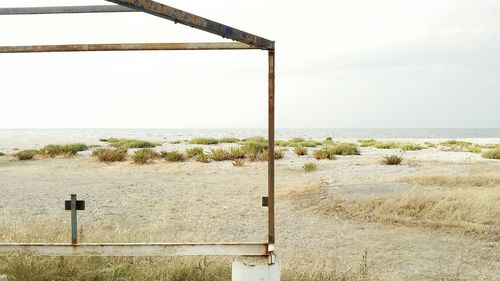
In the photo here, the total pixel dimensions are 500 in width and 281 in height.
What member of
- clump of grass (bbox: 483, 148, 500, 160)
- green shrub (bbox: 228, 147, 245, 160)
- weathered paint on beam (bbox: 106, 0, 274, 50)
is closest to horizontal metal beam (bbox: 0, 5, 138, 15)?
weathered paint on beam (bbox: 106, 0, 274, 50)

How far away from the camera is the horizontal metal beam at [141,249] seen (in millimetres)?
2756

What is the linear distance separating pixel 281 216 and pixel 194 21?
17.6 feet

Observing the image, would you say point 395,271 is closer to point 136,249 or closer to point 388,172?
point 136,249

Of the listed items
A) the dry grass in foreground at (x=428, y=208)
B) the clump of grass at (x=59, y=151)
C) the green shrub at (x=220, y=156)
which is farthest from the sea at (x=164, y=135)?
the dry grass in foreground at (x=428, y=208)

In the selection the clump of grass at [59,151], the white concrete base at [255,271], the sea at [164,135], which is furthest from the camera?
the sea at [164,135]

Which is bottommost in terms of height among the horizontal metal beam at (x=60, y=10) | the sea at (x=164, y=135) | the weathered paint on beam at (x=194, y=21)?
the sea at (x=164, y=135)

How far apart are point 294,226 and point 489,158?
1347 centimetres

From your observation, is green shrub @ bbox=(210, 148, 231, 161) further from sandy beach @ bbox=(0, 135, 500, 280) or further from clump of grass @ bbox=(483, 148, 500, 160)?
clump of grass @ bbox=(483, 148, 500, 160)

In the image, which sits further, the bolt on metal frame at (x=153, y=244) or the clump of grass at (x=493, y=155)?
the clump of grass at (x=493, y=155)

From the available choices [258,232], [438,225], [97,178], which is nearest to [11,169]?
[97,178]

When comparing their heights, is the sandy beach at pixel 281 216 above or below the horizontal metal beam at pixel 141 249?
below

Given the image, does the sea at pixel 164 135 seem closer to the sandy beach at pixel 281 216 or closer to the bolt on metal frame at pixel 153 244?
the sandy beach at pixel 281 216

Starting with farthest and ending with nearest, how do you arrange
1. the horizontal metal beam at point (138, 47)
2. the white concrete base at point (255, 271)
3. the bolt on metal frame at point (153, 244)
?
the horizontal metal beam at point (138, 47) < the bolt on metal frame at point (153, 244) < the white concrete base at point (255, 271)

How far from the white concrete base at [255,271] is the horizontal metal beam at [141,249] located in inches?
4.3
